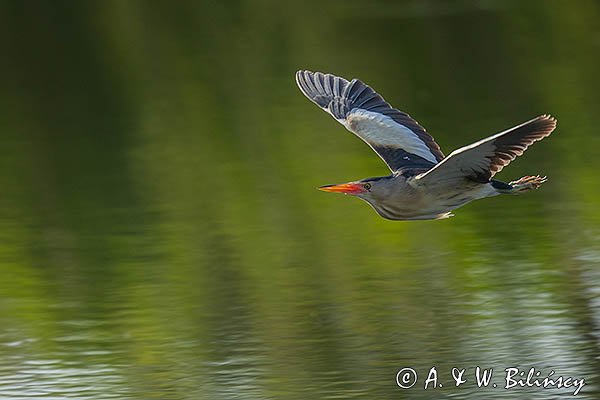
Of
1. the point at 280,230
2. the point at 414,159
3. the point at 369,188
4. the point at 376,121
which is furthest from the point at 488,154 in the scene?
the point at 280,230

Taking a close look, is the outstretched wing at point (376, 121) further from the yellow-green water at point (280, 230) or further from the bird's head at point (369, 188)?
the yellow-green water at point (280, 230)

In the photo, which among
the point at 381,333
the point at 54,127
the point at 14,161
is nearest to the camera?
the point at 381,333

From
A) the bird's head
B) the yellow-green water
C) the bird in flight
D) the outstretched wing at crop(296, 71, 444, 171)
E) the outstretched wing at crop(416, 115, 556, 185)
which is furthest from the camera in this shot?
the yellow-green water

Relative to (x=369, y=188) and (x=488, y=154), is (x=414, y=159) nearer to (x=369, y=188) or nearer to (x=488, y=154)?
(x=369, y=188)

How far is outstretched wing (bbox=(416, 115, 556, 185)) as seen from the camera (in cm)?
840

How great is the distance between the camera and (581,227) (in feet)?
49.0

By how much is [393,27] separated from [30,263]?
15.8 meters

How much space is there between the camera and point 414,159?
10000 mm

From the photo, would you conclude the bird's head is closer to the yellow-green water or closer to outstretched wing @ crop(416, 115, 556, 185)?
outstretched wing @ crop(416, 115, 556, 185)

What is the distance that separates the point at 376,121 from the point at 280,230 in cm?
530

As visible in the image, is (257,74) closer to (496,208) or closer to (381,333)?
(496,208)

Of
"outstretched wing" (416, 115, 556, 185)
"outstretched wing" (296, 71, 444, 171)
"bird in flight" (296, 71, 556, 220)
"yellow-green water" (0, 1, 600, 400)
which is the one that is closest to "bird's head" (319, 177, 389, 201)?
"bird in flight" (296, 71, 556, 220)

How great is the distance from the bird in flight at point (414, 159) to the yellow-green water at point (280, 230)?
1.78m

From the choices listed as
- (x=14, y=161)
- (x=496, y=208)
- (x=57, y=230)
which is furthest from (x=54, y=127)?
(x=496, y=208)
